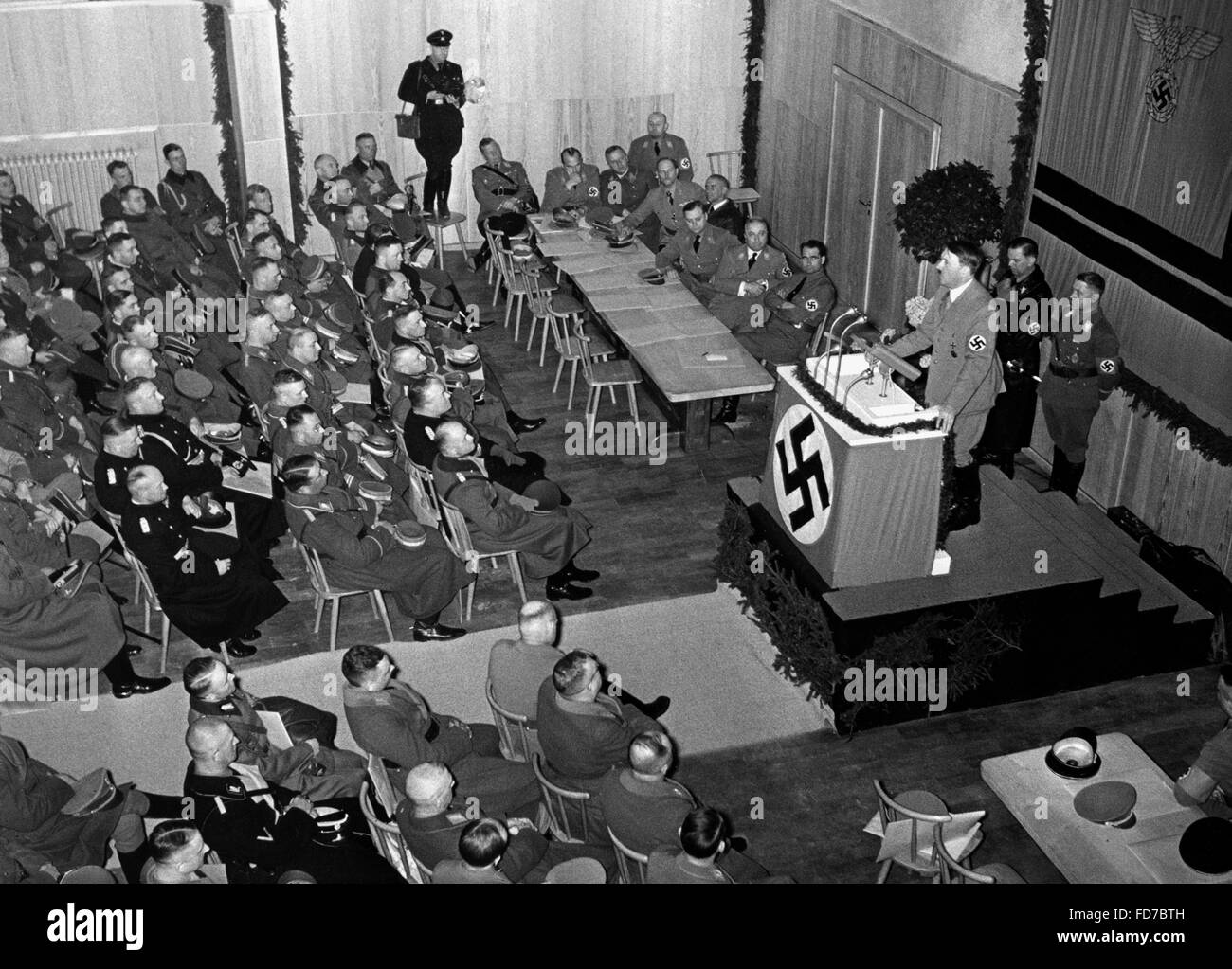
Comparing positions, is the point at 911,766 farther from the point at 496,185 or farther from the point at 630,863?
the point at 496,185

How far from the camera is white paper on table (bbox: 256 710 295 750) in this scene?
6324 millimetres

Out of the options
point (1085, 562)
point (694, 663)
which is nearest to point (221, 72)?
point (694, 663)

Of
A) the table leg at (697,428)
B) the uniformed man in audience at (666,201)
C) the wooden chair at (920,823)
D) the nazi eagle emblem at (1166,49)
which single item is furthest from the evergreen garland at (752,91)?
the wooden chair at (920,823)

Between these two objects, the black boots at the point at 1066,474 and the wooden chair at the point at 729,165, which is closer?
the black boots at the point at 1066,474

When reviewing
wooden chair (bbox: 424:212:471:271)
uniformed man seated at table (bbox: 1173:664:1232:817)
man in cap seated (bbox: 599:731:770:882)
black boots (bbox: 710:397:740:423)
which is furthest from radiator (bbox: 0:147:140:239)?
uniformed man seated at table (bbox: 1173:664:1232:817)

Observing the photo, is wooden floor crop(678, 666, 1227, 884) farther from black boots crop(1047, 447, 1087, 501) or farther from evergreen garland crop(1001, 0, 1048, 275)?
evergreen garland crop(1001, 0, 1048, 275)

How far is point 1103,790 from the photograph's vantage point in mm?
5562

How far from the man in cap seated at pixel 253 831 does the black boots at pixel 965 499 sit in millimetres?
3687

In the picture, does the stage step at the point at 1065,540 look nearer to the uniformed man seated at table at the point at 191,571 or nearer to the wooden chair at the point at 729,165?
the uniformed man seated at table at the point at 191,571

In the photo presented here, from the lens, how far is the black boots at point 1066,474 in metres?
8.96

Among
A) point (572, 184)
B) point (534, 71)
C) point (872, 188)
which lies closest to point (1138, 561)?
→ point (872, 188)

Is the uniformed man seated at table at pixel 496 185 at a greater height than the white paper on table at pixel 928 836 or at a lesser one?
greater

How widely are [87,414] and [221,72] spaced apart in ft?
19.0
